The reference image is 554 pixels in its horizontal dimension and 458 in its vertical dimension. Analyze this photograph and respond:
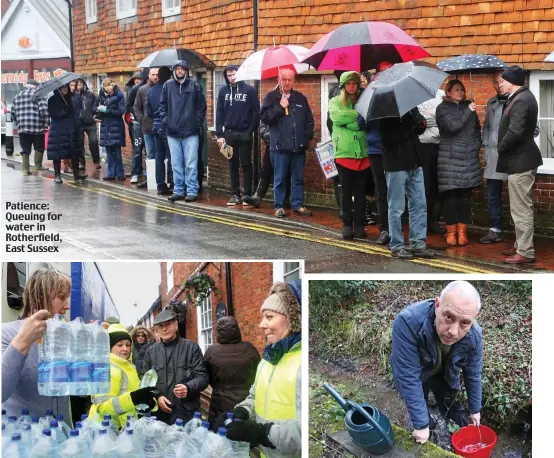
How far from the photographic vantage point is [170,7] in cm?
1667

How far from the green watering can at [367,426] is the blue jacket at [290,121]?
5.61 metres

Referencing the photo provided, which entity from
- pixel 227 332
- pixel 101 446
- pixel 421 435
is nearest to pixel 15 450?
pixel 101 446

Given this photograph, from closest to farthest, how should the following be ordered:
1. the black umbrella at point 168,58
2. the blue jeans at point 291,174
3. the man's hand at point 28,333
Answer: the man's hand at point 28,333 → the blue jeans at point 291,174 → the black umbrella at point 168,58

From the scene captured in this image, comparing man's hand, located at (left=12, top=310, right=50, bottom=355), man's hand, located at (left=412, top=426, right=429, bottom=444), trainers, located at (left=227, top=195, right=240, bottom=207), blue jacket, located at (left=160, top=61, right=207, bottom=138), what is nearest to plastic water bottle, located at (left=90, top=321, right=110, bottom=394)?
man's hand, located at (left=12, top=310, right=50, bottom=355)

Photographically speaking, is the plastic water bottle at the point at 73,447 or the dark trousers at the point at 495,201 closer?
the plastic water bottle at the point at 73,447

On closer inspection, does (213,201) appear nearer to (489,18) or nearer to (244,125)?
(244,125)

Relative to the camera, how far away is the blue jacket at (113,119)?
15.9 m

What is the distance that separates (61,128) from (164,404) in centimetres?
920

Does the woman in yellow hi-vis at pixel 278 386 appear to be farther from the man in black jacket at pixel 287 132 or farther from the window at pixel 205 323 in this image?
the man in black jacket at pixel 287 132

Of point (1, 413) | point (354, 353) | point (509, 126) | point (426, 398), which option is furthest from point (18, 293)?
point (509, 126)

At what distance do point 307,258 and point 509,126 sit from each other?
2.13 meters

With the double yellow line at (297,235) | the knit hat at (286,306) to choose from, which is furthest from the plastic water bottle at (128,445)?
the double yellow line at (297,235)

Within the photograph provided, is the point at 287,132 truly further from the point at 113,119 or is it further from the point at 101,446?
the point at 101,446

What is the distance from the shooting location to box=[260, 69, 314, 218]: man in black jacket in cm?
1154
